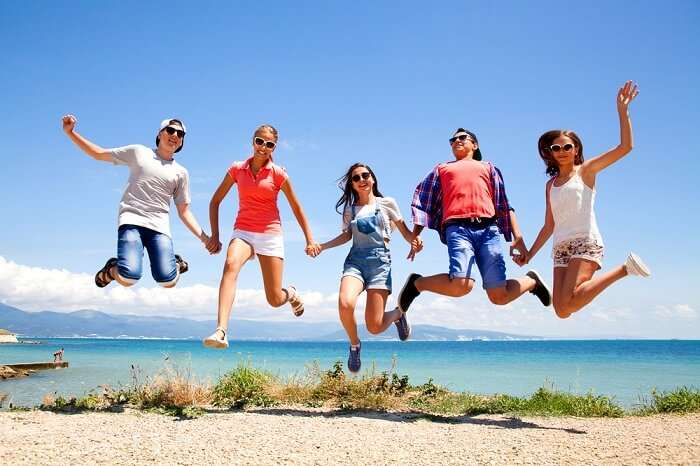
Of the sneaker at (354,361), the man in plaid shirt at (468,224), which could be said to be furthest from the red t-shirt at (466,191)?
the sneaker at (354,361)

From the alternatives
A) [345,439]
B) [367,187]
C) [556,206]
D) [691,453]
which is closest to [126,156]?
[367,187]

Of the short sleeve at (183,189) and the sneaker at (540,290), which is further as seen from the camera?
→ the short sleeve at (183,189)

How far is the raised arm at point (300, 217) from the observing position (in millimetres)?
7805

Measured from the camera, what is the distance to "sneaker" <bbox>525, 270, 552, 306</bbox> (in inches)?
289

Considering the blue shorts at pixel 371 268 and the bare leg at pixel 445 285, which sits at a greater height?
the blue shorts at pixel 371 268

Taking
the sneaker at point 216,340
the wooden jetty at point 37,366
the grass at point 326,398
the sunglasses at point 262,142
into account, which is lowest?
the wooden jetty at point 37,366

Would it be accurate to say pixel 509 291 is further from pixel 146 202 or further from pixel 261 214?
pixel 146 202

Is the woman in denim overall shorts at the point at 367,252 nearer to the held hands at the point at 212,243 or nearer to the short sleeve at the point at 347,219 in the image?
the short sleeve at the point at 347,219

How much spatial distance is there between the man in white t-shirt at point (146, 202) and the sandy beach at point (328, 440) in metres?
1.80

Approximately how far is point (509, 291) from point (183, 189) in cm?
456

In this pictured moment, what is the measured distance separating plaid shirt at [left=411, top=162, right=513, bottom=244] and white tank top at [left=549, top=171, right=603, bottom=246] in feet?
2.66

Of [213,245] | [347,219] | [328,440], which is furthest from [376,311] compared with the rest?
[213,245]

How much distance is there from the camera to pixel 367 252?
759cm

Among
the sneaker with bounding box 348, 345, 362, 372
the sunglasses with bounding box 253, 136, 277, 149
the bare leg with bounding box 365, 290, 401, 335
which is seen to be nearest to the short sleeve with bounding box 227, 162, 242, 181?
the sunglasses with bounding box 253, 136, 277, 149
